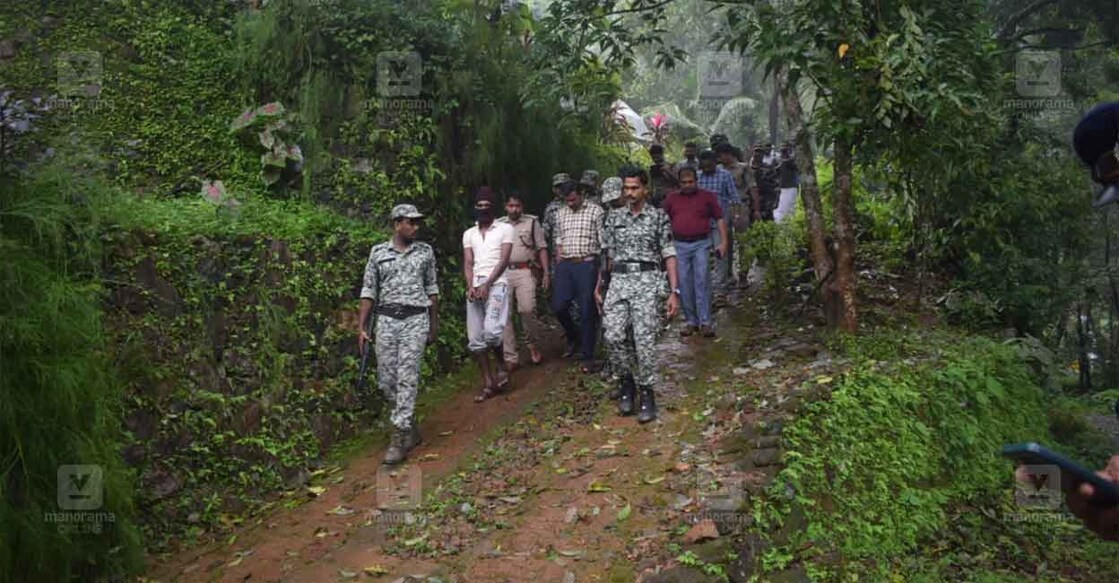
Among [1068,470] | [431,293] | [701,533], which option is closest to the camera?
[1068,470]

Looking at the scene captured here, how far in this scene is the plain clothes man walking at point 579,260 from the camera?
8.56 metres

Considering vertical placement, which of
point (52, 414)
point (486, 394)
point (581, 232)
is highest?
point (581, 232)

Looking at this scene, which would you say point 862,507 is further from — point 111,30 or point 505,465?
point 111,30

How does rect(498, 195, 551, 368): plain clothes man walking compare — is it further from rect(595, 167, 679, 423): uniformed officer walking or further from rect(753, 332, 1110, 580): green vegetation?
rect(753, 332, 1110, 580): green vegetation

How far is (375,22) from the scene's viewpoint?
33.9ft

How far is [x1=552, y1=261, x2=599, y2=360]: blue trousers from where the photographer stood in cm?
855

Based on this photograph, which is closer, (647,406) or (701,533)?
(701,533)

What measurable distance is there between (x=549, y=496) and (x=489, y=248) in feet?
9.46

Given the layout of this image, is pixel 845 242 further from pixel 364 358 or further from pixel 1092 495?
pixel 1092 495

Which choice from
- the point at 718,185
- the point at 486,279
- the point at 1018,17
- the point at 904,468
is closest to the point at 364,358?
the point at 486,279

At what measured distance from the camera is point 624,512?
5.91m

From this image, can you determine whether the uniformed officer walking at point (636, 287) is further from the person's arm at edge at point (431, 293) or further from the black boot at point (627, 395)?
the person's arm at edge at point (431, 293)

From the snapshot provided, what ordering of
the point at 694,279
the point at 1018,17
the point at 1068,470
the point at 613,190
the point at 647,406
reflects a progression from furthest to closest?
the point at 1018,17
the point at 694,279
the point at 613,190
the point at 647,406
the point at 1068,470

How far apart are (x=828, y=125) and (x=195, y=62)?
312 inches
